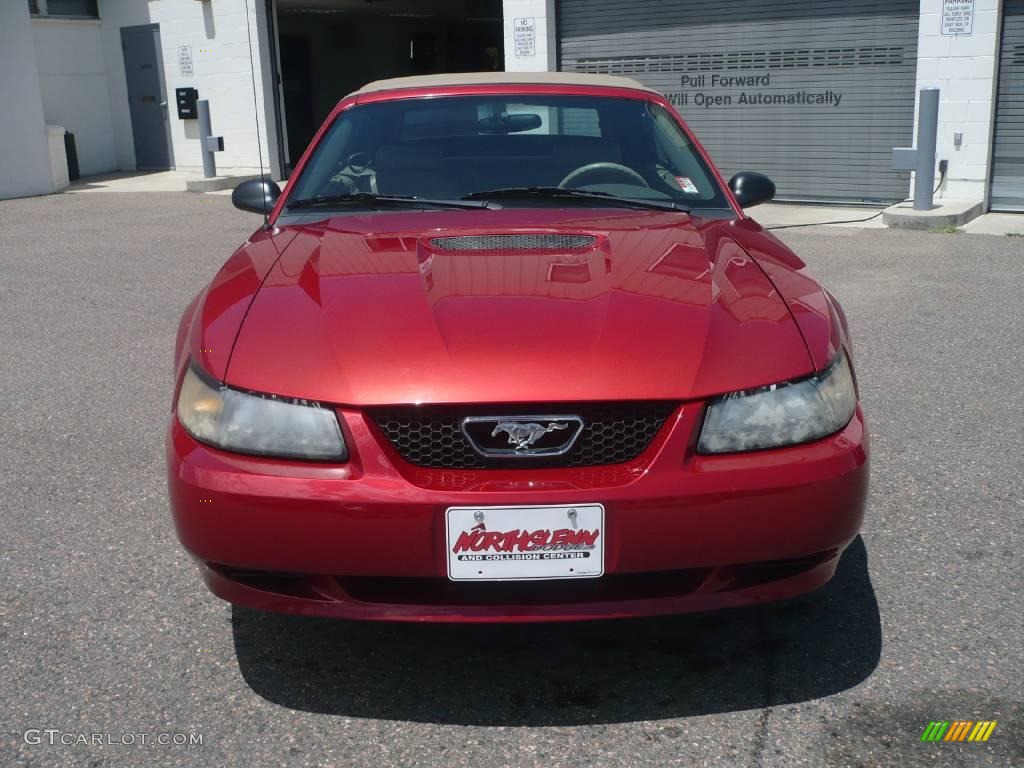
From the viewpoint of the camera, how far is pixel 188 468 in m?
2.31

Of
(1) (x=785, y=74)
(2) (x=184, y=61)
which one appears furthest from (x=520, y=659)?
(2) (x=184, y=61)

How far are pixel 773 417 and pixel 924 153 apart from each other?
8.78 m

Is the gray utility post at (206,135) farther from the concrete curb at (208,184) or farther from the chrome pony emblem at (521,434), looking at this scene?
the chrome pony emblem at (521,434)

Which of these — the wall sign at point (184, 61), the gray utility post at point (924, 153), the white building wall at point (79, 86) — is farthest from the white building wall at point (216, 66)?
the gray utility post at point (924, 153)

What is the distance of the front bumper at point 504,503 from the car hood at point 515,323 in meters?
0.14

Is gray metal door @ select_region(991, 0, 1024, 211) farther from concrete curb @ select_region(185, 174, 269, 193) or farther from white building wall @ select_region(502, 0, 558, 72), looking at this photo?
concrete curb @ select_region(185, 174, 269, 193)

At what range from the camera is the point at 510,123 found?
367 centimetres

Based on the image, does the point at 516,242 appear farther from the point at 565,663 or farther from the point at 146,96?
the point at 146,96

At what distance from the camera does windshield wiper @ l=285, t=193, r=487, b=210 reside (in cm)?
337

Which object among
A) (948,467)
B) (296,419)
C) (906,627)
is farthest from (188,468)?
(948,467)

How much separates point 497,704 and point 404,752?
0.26m

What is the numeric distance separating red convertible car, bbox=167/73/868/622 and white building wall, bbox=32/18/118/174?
16.9 m

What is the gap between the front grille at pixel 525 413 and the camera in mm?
2209

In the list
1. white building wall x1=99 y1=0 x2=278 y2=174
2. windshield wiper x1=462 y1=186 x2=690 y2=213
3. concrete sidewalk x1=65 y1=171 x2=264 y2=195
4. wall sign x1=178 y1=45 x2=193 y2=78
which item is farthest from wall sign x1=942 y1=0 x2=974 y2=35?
wall sign x1=178 y1=45 x2=193 y2=78
